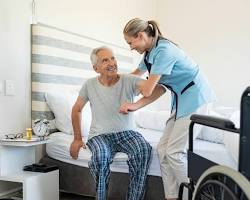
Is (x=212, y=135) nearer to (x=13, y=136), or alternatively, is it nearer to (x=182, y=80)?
(x=182, y=80)

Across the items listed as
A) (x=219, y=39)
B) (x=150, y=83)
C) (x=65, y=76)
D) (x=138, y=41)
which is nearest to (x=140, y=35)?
(x=138, y=41)

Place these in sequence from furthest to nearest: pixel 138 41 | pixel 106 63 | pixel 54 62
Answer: pixel 54 62 < pixel 106 63 < pixel 138 41

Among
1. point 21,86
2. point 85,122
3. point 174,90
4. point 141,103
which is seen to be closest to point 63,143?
point 85,122

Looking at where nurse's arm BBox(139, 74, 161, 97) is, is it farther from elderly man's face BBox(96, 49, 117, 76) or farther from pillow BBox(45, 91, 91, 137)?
pillow BBox(45, 91, 91, 137)

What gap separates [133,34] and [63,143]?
3.24 feet

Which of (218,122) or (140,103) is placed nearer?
(218,122)

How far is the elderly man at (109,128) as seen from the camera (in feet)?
6.76

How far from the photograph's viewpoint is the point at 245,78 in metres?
4.01

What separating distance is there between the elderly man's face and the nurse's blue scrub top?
31 cm

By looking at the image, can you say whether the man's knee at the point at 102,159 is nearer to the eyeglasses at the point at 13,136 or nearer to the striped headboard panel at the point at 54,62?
the eyeglasses at the point at 13,136

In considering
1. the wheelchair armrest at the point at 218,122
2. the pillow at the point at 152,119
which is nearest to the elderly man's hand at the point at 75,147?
the pillow at the point at 152,119

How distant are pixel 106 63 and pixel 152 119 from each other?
0.91 meters

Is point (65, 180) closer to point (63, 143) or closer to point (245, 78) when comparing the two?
point (63, 143)

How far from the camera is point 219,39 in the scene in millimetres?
4164
